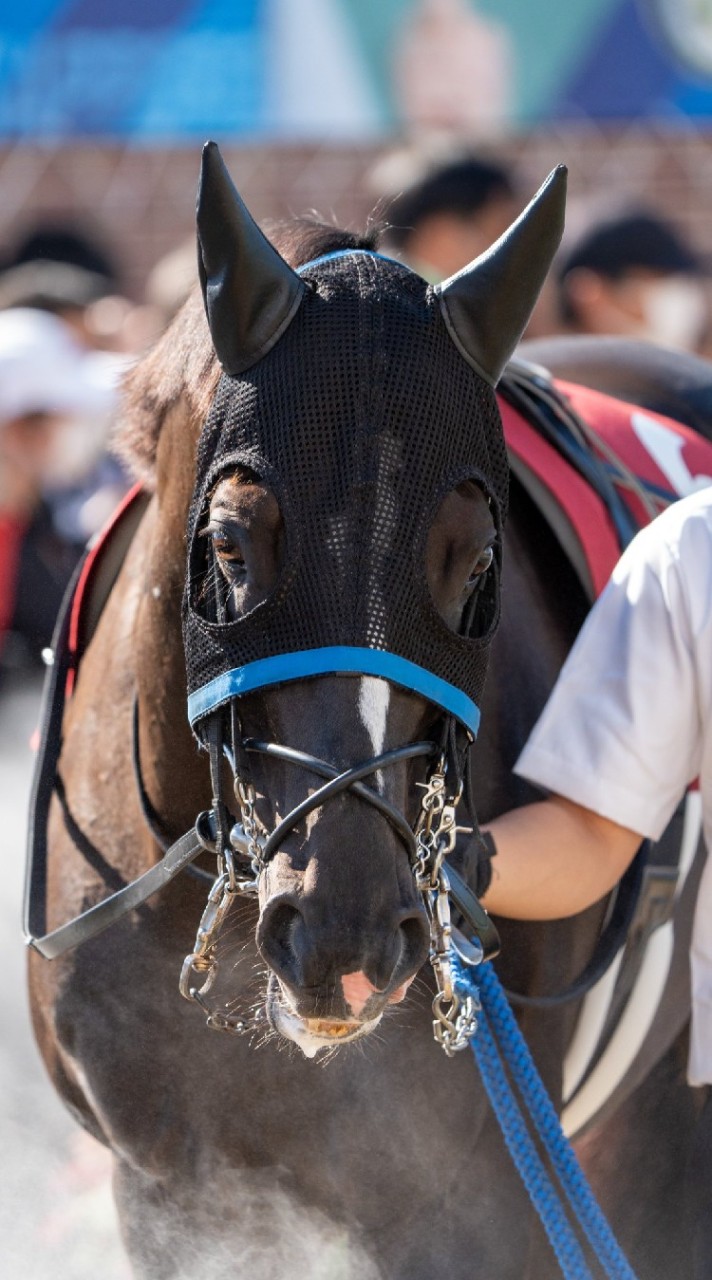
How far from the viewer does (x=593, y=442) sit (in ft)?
10.2

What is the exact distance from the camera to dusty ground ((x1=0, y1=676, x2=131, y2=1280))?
325 centimetres

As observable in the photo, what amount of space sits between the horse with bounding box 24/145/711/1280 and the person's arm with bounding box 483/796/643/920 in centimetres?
13

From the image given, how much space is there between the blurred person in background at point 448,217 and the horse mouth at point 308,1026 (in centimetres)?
458

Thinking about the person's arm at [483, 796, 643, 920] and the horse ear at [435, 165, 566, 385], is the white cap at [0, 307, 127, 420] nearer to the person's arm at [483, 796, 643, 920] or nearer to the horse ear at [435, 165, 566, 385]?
the person's arm at [483, 796, 643, 920]

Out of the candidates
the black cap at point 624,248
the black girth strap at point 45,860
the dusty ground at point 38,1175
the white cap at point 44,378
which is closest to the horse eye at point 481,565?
the black girth strap at point 45,860

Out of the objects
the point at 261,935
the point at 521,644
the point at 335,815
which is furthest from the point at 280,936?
the point at 521,644

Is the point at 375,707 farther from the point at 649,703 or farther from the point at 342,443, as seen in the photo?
the point at 649,703

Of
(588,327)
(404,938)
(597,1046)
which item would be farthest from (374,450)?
(588,327)

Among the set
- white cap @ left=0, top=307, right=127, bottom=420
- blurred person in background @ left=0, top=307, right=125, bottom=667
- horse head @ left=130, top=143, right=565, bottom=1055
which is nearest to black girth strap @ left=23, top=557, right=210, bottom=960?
horse head @ left=130, top=143, right=565, bottom=1055

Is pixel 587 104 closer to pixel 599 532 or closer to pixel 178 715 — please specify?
pixel 599 532

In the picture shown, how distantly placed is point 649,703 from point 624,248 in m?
5.10

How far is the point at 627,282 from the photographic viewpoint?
7.14m

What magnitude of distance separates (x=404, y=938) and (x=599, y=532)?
1217mm

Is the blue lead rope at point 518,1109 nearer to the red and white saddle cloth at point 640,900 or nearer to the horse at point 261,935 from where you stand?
the horse at point 261,935
